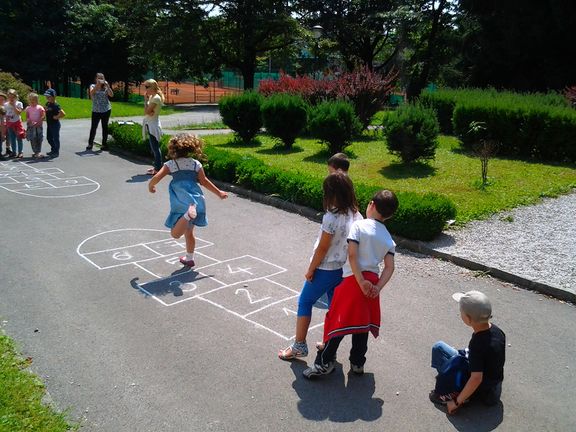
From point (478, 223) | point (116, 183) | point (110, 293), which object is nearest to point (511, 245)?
point (478, 223)

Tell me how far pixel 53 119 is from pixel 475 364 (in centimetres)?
1328

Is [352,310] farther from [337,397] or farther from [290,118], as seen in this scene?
[290,118]

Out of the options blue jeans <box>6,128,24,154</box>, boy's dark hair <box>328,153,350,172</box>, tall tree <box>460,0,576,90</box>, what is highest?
tall tree <box>460,0,576,90</box>

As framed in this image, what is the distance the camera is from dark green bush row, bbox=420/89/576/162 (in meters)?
14.3

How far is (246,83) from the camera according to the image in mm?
38781

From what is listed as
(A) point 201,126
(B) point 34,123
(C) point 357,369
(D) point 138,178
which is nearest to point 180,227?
(C) point 357,369

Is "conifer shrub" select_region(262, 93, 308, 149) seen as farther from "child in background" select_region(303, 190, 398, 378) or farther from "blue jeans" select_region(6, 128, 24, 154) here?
"child in background" select_region(303, 190, 398, 378)

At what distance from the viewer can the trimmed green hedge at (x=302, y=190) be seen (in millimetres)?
7910

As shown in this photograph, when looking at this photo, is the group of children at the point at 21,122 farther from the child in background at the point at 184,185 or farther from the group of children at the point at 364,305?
the group of children at the point at 364,305

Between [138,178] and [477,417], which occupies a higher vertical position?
[138,178]

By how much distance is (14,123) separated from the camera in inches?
539

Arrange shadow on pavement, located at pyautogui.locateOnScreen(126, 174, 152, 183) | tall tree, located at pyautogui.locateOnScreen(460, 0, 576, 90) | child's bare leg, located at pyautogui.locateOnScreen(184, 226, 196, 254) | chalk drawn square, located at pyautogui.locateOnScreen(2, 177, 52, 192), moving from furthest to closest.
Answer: tall tree, located at pyautogui.locateOnScreen(460, 0, 576, 90) → shadow on pavement, located at pyautogui.locateOnScreen(126, 174, 152, 183) → chalk drawn square, located at pyautogui.locateOnScreen(2, 177, 52, 192) → child's bare leg, located at pyautogui.locateOnScreen(184, 226, 196, 254)

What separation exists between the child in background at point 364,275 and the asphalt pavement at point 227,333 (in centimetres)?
57

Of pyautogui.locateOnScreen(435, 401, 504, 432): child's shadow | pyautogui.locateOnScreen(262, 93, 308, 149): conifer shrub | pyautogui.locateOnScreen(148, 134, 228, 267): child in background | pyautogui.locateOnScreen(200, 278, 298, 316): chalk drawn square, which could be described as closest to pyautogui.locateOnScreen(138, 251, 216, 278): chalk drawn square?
pyautogui.locateOnScreen(148, 134, 228, 267): child in background
